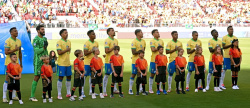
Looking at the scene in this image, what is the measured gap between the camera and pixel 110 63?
471 inches

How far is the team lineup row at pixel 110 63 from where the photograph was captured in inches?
426

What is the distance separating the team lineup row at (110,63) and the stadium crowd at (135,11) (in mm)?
30828

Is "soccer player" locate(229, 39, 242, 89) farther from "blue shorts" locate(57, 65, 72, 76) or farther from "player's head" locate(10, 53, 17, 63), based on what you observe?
"player's head" locate(10, 53, 17, 63)

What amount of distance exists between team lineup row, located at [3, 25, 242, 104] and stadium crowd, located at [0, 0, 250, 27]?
30.8 meters

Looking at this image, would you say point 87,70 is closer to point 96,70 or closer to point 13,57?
point 96,70

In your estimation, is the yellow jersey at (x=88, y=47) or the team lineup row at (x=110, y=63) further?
the yellow jersey at (x=88, y=47)

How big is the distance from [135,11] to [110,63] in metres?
41.5

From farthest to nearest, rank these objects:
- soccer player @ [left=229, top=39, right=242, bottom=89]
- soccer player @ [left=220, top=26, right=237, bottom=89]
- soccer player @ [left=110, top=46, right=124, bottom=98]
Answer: soccer player @ [left=220, top=26, right=237, bottom=89] < soccer player @ [left=229, top=39, right=242, bottom=89] < soccer player @ [left=110, top=46, right=124, bottom=98]

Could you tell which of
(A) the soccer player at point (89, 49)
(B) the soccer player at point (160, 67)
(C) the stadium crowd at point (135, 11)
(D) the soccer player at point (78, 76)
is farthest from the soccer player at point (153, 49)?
(C) the stadium crowd at point (135, 11)

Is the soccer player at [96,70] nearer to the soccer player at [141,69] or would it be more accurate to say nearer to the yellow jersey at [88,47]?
the yellow jersey at [88,47]

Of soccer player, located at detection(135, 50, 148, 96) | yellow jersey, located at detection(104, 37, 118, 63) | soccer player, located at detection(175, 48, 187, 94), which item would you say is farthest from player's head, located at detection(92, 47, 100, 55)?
soccer player, located at detection(175, 48, 187, 94)

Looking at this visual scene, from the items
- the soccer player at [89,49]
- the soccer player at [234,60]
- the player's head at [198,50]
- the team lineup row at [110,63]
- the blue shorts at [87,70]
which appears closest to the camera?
the team lineup row at [110,63]

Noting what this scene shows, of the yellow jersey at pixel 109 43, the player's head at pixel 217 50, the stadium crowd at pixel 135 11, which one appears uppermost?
the stadium crowd at pixel 135 11

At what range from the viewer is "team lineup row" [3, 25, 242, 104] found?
35.5 feet
